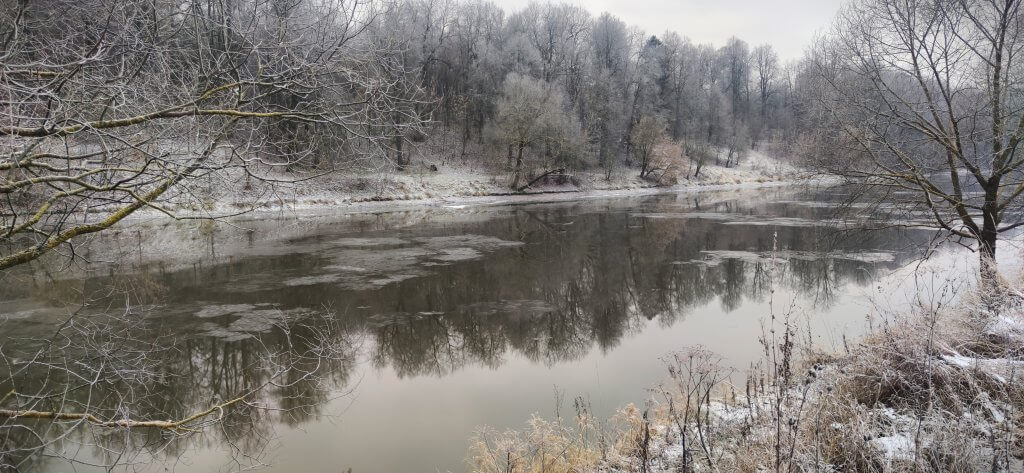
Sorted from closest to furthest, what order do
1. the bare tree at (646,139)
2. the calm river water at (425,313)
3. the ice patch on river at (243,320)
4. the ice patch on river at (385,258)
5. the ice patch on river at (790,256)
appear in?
the calm river water at (425,313) → the ice patch on river at (243,320) → the ice patch on river at (385,258) → the ice patch on river at (790,256) → the bare tree at (646,139)

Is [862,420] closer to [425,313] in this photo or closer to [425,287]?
[425,313]

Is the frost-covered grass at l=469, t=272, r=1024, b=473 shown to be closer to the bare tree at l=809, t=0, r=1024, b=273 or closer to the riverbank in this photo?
the bare tree at l=809, t=0, r=1024, b=273

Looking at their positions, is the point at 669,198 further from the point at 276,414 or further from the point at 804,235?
the point at 276,414

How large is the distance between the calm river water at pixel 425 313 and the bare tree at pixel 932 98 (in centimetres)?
168

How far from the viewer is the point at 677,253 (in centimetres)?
1839

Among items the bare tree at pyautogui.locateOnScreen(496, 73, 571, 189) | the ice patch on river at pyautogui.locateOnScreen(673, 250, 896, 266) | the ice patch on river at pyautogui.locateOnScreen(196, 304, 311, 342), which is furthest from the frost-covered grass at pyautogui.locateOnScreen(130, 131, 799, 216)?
the ice patch on river at pyautogui.locateOnScreen(673, 250, 896, 266)

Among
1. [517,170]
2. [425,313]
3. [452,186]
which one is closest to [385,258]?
[425,313]

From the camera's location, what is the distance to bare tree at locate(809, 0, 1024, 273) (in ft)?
26.4

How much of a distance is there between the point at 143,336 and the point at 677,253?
14.6m

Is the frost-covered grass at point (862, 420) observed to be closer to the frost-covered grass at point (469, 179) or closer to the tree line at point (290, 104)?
the tree line at point (290, 104)

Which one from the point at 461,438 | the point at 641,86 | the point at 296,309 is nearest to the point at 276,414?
the point at 461,438

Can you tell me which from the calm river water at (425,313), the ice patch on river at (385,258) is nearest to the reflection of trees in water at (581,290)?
the calm river water at (425,313)

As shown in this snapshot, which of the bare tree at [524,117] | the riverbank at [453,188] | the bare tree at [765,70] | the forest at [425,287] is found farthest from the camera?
the bare tree at [765,70]

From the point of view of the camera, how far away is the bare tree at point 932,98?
8.04 metres
